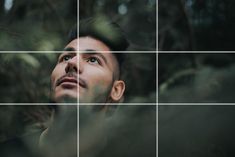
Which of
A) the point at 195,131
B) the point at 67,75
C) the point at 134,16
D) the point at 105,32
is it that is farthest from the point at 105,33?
the point at 195,131

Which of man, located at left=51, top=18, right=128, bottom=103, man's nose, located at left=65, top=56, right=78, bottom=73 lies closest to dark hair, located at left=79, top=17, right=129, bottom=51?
man, located at left=51, top=18, right=128, bottom=103

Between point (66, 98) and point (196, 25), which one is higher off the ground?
point (196, 25)

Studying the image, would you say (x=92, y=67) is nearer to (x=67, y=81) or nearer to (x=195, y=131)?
(x=67, y=81)

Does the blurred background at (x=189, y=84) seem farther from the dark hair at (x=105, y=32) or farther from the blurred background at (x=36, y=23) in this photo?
the blurred background at (x=36, y=23)

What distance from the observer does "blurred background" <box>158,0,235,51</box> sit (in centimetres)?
257

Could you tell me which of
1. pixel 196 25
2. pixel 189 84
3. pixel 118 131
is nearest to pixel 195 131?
pixel 189 84

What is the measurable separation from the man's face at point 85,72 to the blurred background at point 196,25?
0.86ft

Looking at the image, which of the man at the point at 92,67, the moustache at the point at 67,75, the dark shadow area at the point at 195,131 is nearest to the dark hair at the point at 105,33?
the man at the point at 92,67

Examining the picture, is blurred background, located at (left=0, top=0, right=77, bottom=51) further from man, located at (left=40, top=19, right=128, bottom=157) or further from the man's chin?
the man's chin

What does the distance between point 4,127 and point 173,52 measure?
2.73 ft

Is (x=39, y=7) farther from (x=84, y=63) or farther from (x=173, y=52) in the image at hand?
(x=173, y=52)

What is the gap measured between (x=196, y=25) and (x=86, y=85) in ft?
1.85

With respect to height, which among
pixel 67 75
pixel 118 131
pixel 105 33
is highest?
pixel 105 33

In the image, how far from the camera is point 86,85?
2.58 meters
